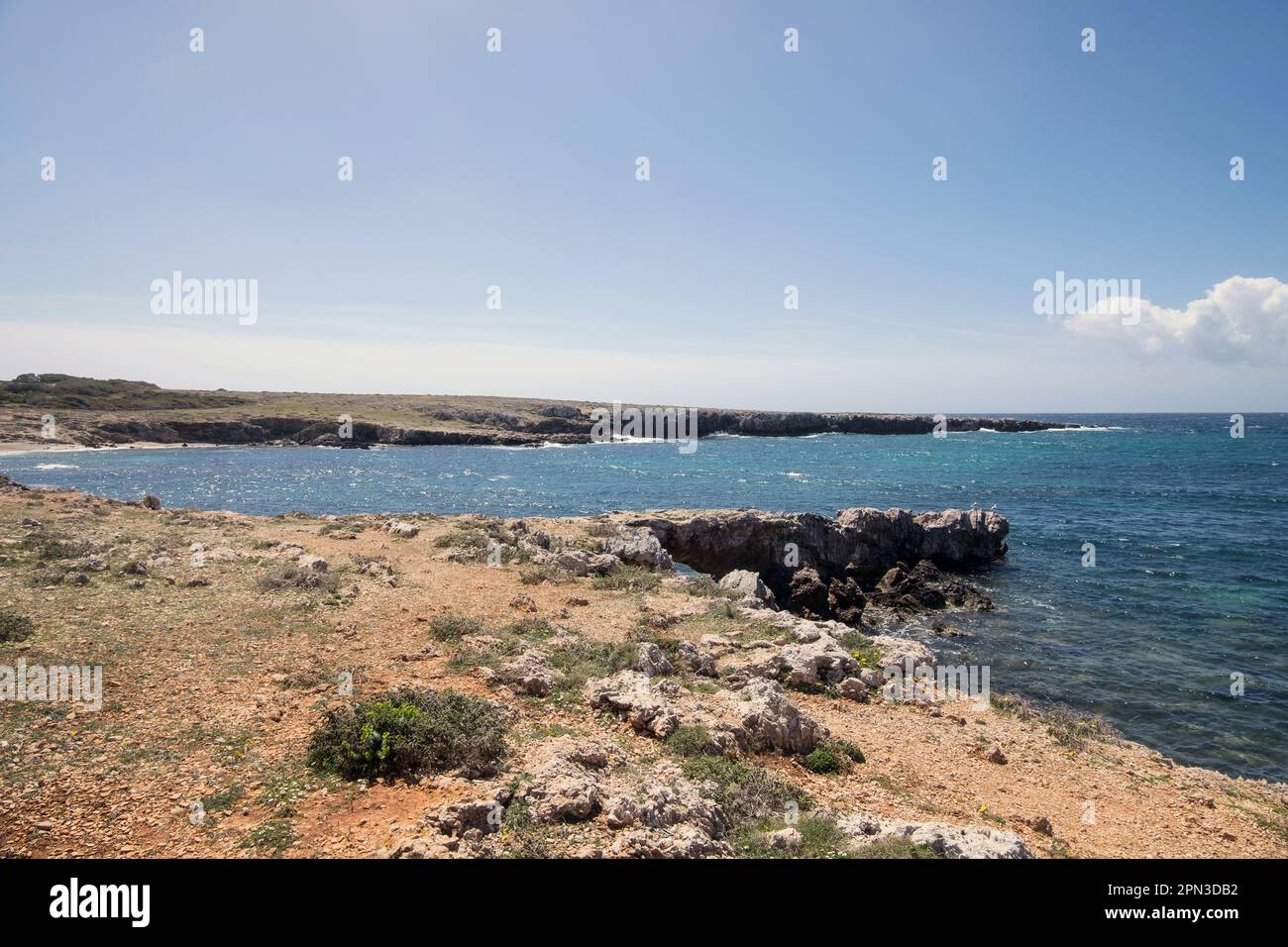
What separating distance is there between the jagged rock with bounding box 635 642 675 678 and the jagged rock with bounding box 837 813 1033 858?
6110mm

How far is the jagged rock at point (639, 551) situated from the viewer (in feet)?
89.2

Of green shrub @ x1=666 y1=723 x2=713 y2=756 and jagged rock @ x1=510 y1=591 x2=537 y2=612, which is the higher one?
jagged rock @ x1=510 y1=591 x2=537 y2=612

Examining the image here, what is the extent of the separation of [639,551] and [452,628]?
11715 millimetres

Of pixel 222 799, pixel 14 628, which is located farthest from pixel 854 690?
pixel 14 628

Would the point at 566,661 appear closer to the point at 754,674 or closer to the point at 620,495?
the point at 754,674

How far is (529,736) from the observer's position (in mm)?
11375

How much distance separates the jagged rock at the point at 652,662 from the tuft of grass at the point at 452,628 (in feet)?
15.8

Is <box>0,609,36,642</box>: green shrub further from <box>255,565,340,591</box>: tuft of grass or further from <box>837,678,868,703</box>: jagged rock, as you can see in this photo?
<box>837,678,868,703</box>: jagged rock

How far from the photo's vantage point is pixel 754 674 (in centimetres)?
1543

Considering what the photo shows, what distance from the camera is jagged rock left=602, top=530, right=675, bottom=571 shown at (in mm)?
27188

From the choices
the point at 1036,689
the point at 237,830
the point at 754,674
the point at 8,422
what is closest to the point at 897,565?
the point at 1036,689

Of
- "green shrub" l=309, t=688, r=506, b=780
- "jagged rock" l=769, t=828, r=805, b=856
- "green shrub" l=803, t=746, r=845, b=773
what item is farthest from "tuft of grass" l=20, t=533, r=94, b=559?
"jagged rock" l=769, t=828, r=805, b=856

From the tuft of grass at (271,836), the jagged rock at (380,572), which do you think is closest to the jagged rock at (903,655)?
the tuft of grass at (271,836)
